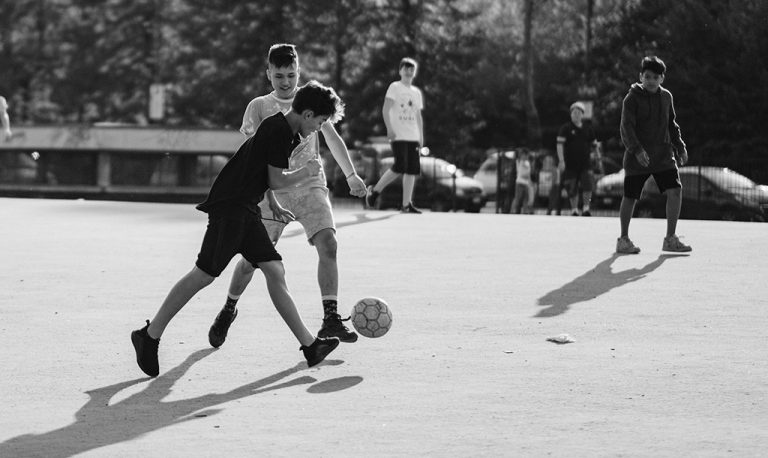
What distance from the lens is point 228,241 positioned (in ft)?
23.6

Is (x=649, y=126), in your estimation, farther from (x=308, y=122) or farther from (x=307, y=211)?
(x=308, y=122)

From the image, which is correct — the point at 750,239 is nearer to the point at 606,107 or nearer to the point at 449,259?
the point at 449,259

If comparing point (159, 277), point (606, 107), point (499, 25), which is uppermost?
point (499, 25)

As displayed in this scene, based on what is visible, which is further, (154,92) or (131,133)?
(154,92)

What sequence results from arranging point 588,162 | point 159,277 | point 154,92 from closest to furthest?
1. point 159,277
2. point 588,162
3. point 154,92

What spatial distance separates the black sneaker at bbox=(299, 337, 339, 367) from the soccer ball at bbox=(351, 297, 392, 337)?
761 millimetres

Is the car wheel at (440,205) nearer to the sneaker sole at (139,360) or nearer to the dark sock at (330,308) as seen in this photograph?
the dark sock at (330,308)

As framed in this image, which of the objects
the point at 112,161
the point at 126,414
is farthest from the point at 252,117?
the point at 112,161

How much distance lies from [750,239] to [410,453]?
11.0m

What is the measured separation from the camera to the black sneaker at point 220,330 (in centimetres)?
798

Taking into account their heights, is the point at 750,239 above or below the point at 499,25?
below

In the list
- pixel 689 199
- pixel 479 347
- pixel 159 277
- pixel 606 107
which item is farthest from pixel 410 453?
pixel 606 107

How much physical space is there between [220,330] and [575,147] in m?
15.1

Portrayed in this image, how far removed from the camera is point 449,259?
43.7ft
